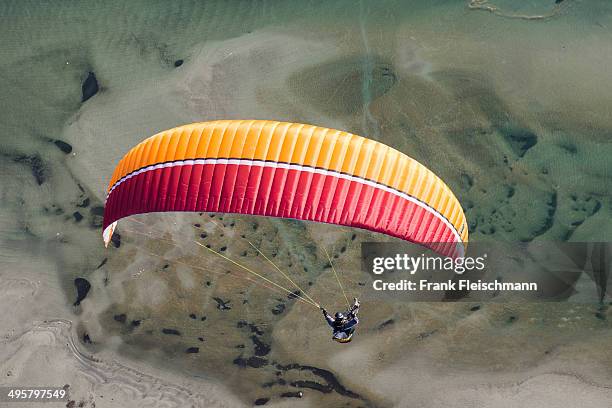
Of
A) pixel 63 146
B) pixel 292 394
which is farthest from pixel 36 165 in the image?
pixel 292 394

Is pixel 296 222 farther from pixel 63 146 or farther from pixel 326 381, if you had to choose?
pixel 63 146

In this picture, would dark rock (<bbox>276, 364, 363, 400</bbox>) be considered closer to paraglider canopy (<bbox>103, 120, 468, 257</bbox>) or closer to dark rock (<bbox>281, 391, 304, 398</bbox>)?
dark rock (<bbox>281, 391, 304, 398</bbox>)

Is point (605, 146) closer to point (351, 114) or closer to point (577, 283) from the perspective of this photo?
point (577, 283)

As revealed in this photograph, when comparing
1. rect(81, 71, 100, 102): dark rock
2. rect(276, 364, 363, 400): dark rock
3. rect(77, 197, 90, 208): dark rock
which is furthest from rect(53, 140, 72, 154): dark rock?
rect(276, 364, 363, 400): dark rock

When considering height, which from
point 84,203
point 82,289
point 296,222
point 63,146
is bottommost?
point 82,289

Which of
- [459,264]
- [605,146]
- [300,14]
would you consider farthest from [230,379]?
[605,146]

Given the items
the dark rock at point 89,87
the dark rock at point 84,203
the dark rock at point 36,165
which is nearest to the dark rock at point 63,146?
the dark rock at point 36,165

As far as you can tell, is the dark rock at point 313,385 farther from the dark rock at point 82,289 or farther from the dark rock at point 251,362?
the dark rock at point 82,289
